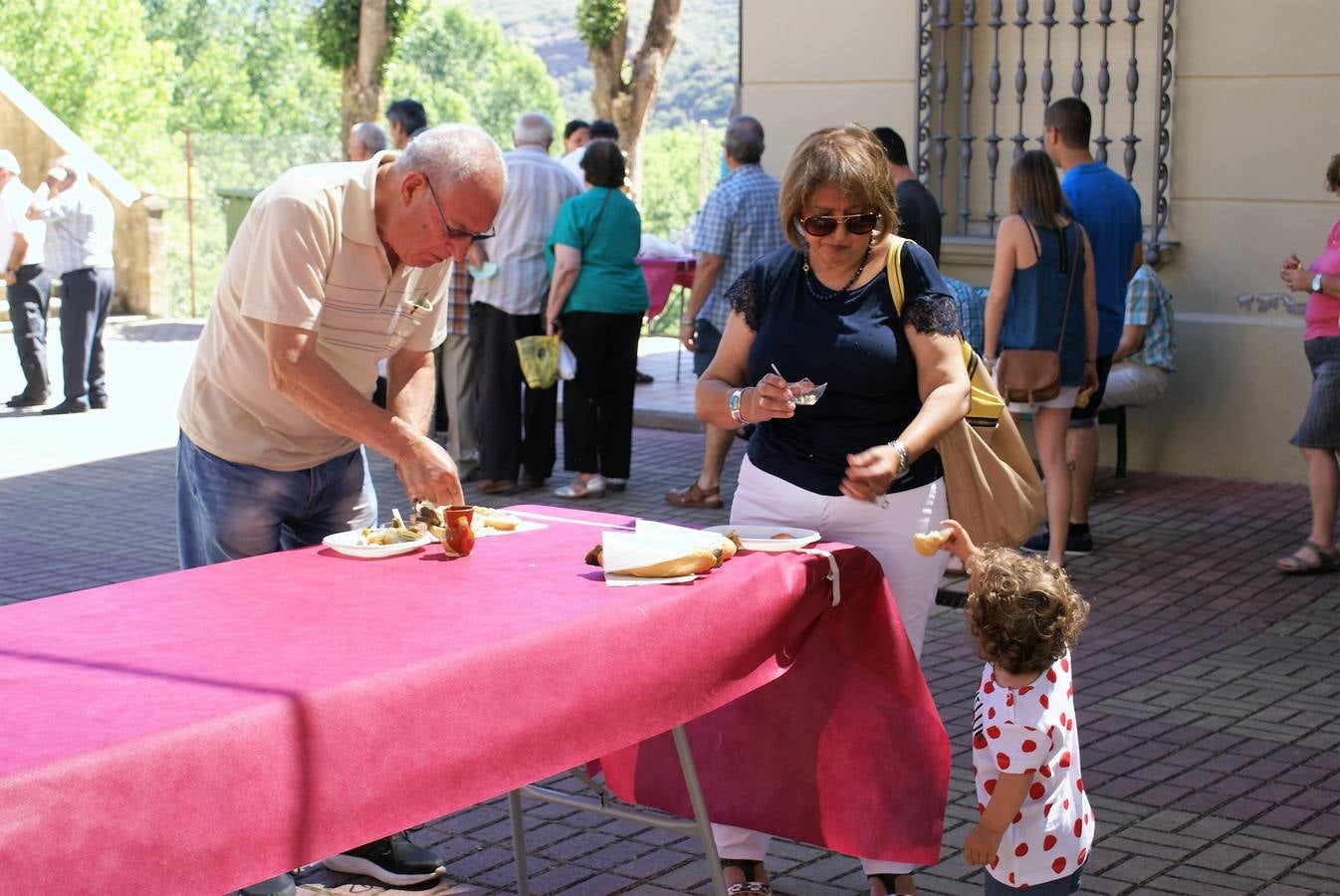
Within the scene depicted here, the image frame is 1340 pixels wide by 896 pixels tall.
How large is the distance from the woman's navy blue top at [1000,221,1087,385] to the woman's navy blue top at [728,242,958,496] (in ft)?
10.0

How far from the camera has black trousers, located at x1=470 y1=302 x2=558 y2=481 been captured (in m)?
8.89

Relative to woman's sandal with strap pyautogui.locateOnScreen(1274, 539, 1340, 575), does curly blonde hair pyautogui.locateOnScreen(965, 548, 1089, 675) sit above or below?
above

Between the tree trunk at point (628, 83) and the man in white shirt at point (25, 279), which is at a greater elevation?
the tree trunk at point (628, 83)

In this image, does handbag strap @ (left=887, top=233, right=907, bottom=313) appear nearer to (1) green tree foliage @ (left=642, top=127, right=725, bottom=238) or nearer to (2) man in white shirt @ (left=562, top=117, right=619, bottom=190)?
(2) man in white shirt @ (left=562, top=117, right=619, bottom=190)

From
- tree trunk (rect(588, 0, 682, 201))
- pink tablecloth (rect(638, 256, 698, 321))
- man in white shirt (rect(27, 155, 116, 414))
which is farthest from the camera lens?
tree trunk (rect(588, 0, 682, 201))

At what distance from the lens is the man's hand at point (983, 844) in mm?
3184

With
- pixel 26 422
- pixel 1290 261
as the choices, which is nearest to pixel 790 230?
pixel 1290 261

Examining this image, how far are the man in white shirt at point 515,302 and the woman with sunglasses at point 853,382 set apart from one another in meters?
4.89

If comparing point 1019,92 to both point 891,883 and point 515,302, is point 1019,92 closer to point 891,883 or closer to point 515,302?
point 515,302

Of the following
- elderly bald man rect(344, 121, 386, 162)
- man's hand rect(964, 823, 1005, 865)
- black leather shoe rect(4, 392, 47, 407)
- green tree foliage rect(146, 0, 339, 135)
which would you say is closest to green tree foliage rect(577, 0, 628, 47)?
black leather shoe rect(4, 392, 47, 407)

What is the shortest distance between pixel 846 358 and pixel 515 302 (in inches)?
202

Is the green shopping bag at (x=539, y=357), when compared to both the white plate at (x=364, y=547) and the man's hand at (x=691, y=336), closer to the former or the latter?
the man's hand at (x=691, y=336)

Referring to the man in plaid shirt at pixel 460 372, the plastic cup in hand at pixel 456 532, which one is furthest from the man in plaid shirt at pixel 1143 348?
the plastic cup in hand at pixel 456 532

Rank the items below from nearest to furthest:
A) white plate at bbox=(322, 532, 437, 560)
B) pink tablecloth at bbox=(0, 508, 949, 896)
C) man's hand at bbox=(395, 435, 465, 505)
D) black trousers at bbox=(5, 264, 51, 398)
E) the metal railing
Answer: pink tablecloth at bbox=(0, 508, 949, 896) < white plate at bbox=(322, 532, 437, 560) < man's hand at bbox=(395, 435, 465, 505) < the metal railing < black trousers at bbox=(5, 264, 51, 398)
